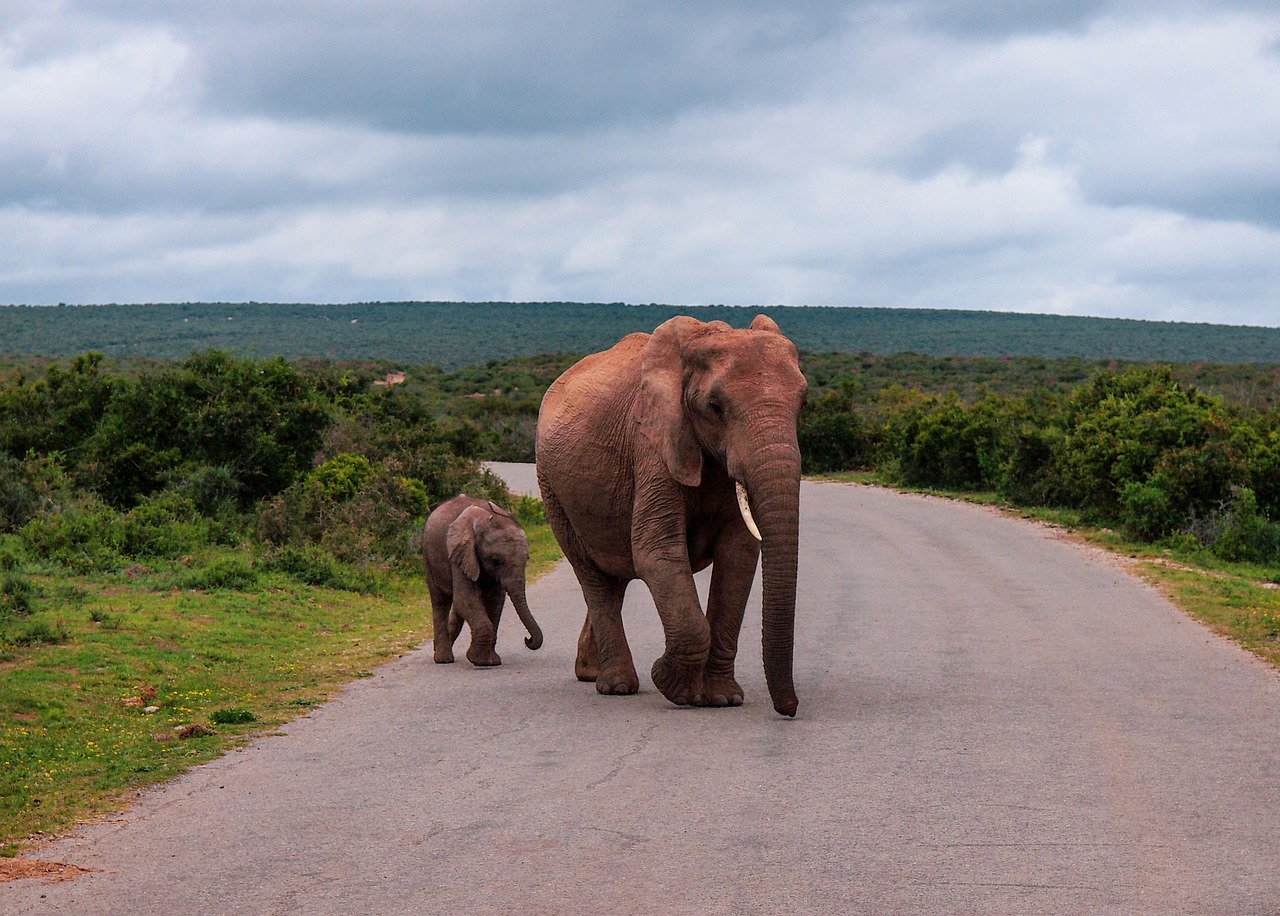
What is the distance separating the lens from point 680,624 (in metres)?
9.60

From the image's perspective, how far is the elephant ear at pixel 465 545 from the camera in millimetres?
12375

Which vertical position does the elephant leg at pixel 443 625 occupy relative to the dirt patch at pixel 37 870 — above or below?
below

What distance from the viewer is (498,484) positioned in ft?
Answer: 90.3

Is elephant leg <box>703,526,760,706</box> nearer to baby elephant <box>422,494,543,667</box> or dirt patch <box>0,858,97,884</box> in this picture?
baby elephant <box>422,494,543,667</box>

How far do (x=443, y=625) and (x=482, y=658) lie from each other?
2.00 ft

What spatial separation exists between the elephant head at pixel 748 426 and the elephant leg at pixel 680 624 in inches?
24.5

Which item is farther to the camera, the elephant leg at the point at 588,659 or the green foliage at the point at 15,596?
the green foliage at the point at 15,596

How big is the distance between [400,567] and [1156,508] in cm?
1230

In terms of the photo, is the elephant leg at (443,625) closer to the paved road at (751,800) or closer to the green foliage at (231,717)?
the paved road at (751,800)

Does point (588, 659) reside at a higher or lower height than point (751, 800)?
lower

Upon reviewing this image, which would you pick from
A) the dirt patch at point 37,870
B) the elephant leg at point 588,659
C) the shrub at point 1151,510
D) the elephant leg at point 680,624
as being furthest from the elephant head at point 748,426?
the shrub at point 1151,510

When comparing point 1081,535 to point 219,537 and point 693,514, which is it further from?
point 693,514

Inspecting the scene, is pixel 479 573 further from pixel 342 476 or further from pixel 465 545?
pixel 342 476

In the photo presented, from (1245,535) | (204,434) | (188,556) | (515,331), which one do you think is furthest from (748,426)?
(515,331)
